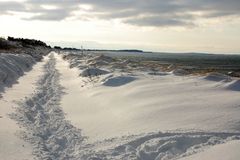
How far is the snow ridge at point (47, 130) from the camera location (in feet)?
22.3

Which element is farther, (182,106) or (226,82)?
(226,82)

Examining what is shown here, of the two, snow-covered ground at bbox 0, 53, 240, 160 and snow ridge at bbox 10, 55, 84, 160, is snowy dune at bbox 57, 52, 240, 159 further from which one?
snow ridge at bbox 10, 55, 84, 160

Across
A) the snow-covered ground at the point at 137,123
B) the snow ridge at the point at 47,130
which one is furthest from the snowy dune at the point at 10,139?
the snow ridge at the point at 47,130

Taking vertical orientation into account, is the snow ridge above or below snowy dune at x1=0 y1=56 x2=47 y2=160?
below

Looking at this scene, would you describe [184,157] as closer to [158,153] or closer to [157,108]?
[158,153]

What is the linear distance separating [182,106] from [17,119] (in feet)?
13.3

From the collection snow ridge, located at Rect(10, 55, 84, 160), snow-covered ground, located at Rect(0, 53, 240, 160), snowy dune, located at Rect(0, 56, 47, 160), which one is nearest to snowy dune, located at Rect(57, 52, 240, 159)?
snow-covered ground, located at Rect(0, 53, 240, 160)

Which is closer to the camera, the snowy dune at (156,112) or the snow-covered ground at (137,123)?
the snow-covered ground at (137,123)

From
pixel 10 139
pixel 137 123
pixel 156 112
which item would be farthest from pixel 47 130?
pixel 156 112

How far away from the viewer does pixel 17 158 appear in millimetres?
6281

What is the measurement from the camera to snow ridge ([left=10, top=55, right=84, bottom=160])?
22.3 feet

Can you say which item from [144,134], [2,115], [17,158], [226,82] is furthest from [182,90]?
[17,158]

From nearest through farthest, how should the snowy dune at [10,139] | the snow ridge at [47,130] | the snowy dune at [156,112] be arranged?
the snowy dune at [10,139], the snow ridge at [47,130], the snowy dune at [156,112]

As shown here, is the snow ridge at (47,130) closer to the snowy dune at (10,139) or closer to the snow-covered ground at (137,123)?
the snow-covered ground at (137,123)
